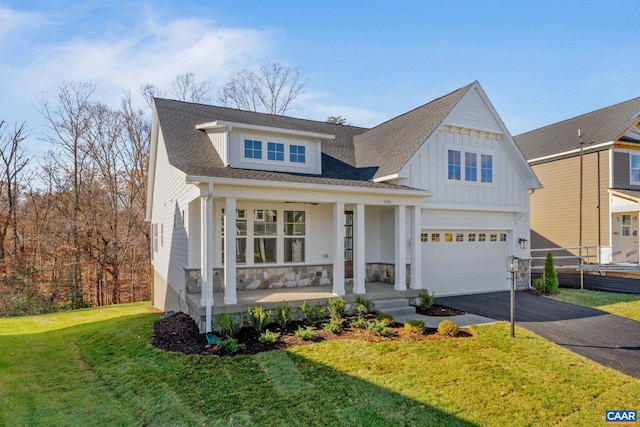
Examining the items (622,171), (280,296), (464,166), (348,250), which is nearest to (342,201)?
(348,250)

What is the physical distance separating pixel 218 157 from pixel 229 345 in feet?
18.8

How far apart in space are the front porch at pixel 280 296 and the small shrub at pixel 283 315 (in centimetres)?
27

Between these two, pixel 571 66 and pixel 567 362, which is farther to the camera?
pixel 571 66

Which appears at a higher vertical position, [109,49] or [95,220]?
[109,49]

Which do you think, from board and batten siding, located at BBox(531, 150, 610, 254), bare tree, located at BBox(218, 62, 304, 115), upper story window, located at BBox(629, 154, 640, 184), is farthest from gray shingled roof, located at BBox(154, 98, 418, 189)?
upper story window, located at BBox(629, 154, 640, 184)

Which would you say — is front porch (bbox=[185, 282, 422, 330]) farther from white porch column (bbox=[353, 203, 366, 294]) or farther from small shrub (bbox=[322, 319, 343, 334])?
small shrub (bbox=[322, 319, 343, 334])

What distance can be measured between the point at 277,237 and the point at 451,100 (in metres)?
7.05

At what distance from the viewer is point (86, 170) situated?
21375 mm

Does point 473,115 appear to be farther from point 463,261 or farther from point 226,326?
point 226,326

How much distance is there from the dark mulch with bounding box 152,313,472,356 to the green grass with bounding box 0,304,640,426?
305 millimetres

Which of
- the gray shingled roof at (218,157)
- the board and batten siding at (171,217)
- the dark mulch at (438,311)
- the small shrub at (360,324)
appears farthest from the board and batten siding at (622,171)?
the board and batten siding at (171,217)

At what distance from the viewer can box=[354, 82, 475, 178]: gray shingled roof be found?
10969 millimetres

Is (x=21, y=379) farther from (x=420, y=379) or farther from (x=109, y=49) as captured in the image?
(x=109, y=49)


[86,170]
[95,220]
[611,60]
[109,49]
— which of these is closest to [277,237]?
[109,49]
